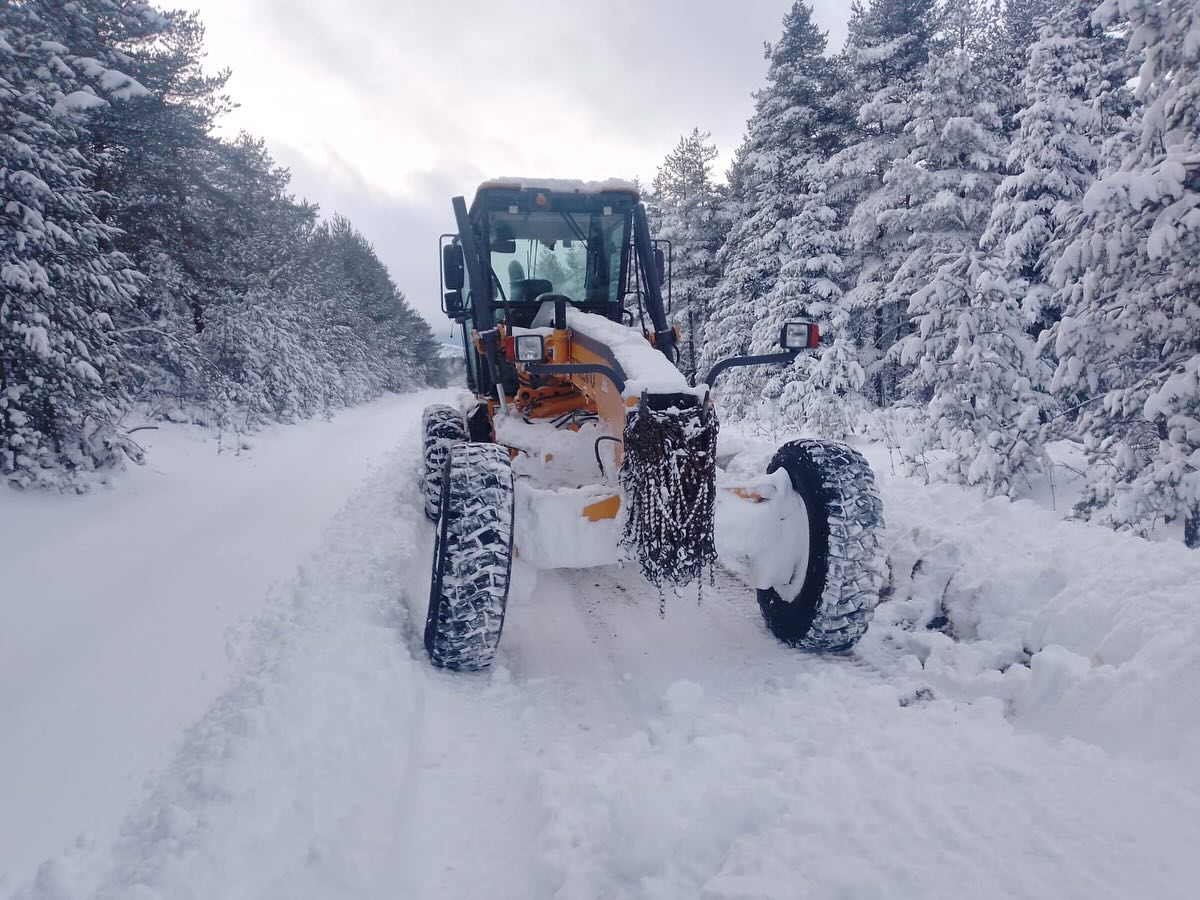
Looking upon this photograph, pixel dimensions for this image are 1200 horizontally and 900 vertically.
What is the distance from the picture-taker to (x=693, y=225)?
22.1 m

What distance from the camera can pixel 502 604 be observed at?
12.2ft

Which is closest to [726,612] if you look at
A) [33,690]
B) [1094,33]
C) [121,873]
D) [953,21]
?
[121,873]

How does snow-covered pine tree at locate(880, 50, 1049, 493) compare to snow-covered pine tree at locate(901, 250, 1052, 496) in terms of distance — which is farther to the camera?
snow-covered pine tree at locate(901, 250, 1052, 496)

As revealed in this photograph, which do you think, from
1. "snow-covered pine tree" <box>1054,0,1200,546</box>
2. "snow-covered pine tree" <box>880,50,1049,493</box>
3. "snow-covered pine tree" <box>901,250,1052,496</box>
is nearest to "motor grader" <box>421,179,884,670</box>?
"snow-covered pine tree" <box>1054,0,1200,546</box>

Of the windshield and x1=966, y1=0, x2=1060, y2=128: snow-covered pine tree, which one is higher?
x1=966, y1=0, x2=1060, y2=128: snow-covered pine tree

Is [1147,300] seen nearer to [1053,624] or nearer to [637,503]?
[1053,624]

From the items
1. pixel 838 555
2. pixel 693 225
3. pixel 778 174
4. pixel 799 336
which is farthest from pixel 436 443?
pixel 693 225

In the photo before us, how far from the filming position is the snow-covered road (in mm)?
2191

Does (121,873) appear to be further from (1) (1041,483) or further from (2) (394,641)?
(1) (1041,483)

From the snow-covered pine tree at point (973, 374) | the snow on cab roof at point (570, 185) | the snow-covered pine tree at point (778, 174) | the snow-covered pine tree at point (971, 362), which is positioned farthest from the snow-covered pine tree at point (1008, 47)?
the snow on cab roof at point (570, 185)

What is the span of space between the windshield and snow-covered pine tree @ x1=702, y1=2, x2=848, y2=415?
34.5ft

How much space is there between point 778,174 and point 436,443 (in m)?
13.9

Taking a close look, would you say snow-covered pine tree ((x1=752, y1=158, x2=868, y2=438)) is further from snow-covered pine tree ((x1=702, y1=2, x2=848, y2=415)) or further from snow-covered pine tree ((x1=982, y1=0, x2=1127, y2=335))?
snow-covered pine tree ((x1=982, y1=0, x2=1127, y2=335))

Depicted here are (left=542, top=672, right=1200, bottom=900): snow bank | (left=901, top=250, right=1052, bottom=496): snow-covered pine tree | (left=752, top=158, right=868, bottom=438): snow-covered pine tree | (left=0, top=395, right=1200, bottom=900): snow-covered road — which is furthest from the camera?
(left=752, top=158, right=868, bottom=438): snow-covered pine tree
